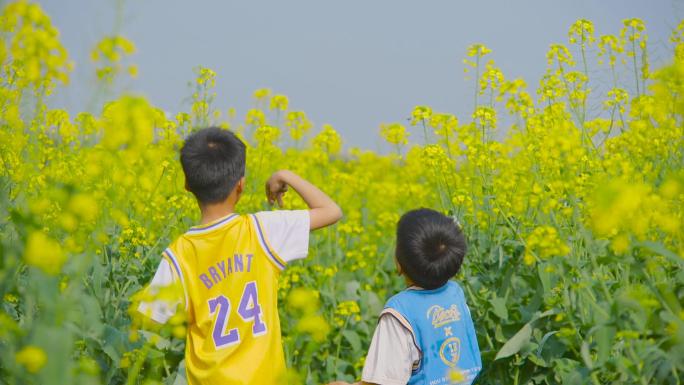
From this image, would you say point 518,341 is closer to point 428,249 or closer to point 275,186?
point 428,249

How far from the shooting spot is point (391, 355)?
202cm

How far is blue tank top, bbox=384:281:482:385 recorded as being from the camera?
2.03 m

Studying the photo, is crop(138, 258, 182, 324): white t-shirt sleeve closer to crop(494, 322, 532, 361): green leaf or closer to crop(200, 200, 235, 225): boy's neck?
crop(200, 200, 235, 225): boy's neck

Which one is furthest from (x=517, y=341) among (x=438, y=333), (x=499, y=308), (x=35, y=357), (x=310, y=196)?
(x=35, y=357)

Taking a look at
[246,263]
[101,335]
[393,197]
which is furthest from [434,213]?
[393,197]

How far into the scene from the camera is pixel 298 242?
2098 mm

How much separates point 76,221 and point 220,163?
2.23 feet

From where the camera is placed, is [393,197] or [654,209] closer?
[654,209]

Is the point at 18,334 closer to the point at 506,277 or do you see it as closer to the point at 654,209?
the point at 654,209

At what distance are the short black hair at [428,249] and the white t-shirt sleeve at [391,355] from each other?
0.14 metres

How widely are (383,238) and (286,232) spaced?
2.91 meters

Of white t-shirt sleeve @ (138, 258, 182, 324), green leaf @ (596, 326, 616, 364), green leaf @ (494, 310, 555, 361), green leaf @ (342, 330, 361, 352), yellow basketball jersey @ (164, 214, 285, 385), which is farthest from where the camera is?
green leaf @ (342, 330, 361, 352)

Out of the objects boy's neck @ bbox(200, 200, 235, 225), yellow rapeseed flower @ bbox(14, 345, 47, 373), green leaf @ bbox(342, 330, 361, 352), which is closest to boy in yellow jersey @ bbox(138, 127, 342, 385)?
boy's neck @ bbox(200, 200, 235, 225)

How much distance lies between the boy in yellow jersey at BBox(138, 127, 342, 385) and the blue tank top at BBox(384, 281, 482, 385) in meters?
0.33
